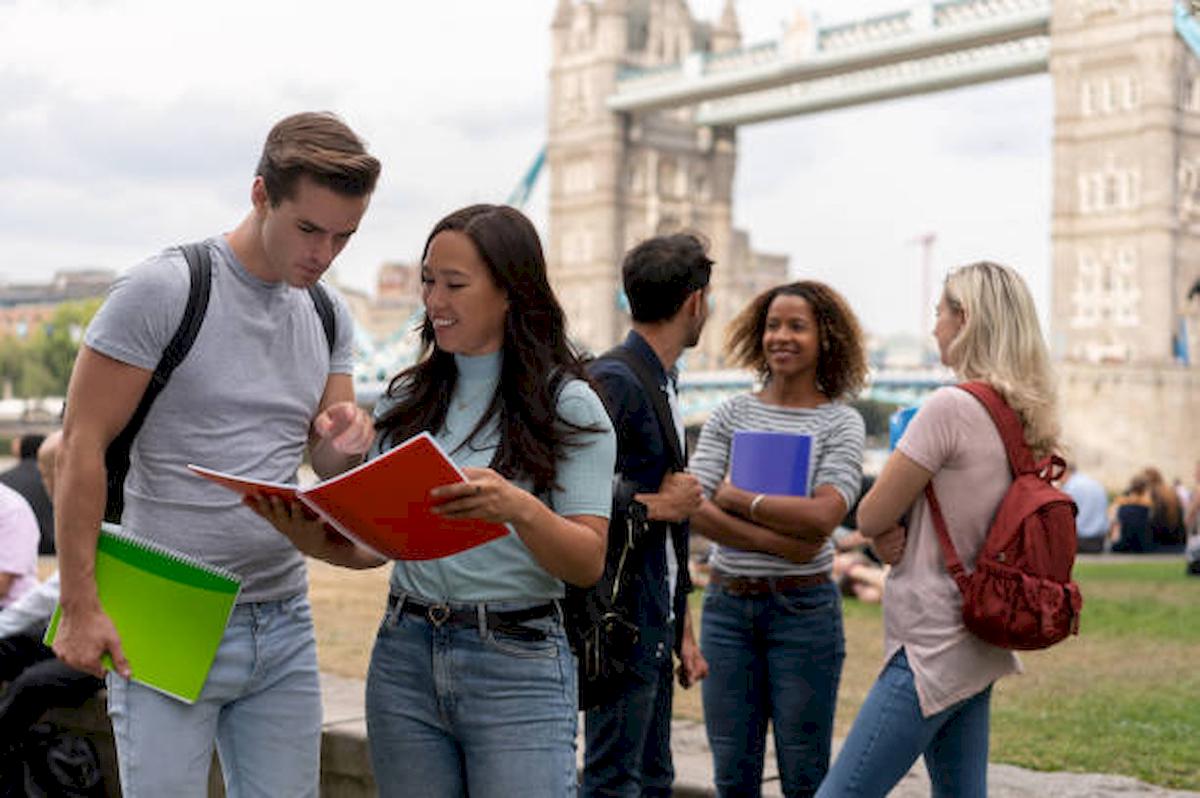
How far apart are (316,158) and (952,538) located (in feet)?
3.84

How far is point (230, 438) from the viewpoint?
2.40 meters

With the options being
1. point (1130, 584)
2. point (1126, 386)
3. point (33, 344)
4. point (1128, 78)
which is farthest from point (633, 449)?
point (33, 344)

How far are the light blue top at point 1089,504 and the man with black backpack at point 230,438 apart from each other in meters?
10.6

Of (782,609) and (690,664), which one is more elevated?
(782,609)

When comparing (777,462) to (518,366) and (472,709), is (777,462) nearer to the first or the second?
(518,366)

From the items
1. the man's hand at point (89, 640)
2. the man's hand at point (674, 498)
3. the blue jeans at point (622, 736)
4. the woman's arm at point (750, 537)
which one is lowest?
the blue jeans at point (622, 736)

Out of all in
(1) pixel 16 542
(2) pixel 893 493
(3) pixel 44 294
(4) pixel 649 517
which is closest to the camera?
(2) pixel 893 493

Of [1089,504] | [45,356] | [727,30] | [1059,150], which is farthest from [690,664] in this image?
[45,356]

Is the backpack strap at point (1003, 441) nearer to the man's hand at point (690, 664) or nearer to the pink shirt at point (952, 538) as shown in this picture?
the pink shirt at point (952, 538)

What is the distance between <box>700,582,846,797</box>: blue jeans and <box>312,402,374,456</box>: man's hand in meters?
1.18

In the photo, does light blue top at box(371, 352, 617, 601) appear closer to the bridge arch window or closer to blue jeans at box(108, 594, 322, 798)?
blue jeans at box(108, 594, 322, 798)

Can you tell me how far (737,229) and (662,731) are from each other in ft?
273

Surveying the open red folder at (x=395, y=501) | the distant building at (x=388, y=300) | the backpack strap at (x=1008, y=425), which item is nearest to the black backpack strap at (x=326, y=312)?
the open red folder at (x=395, y=501)

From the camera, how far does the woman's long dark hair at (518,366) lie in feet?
7.29
